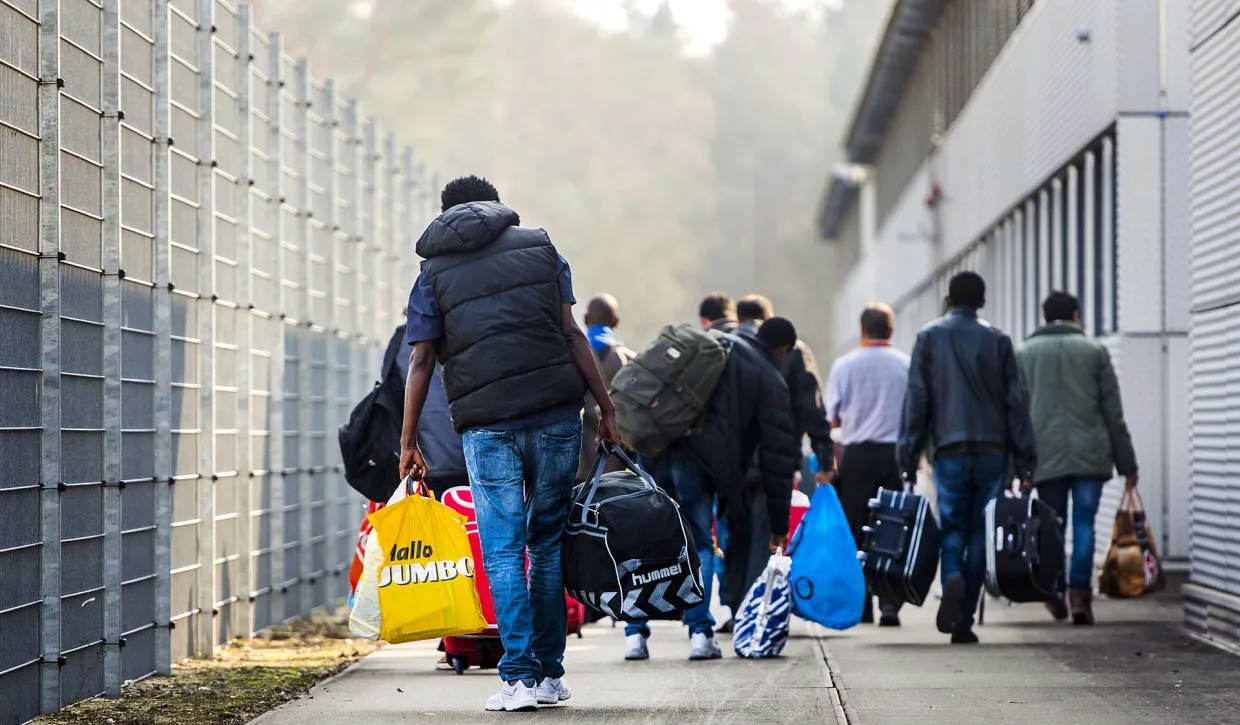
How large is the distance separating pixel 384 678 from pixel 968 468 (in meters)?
3.49

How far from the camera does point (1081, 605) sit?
1201cm

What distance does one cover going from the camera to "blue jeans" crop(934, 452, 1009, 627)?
11281 mm

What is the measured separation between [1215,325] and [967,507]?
1.59 metres

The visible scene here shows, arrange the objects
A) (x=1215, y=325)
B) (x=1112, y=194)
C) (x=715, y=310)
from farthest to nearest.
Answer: (x=1112, y=194)
(x=715, y=310)
(x=1215, y=325)

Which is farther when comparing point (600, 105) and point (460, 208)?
point (600, 105)

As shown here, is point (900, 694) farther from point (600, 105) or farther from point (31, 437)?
point (600, 105)

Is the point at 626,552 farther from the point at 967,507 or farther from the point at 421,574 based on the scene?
the point at 967,507

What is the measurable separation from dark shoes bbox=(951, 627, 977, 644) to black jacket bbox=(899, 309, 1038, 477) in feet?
2.87

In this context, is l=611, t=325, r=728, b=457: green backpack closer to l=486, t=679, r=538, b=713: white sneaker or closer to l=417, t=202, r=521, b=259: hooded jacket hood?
l=417, t=202, r=521, b=259: hooded jacket hood

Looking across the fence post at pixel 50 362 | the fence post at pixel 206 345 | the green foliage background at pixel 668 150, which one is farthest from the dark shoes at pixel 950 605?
the green foliage background at pixel 668 150

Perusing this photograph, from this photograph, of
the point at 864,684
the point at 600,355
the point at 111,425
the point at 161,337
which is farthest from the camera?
the point at 600,355

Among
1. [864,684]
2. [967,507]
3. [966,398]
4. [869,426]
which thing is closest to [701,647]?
[864,684]

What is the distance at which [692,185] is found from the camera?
94.1m

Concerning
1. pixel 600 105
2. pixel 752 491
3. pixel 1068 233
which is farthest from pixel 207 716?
pixel 600 105
